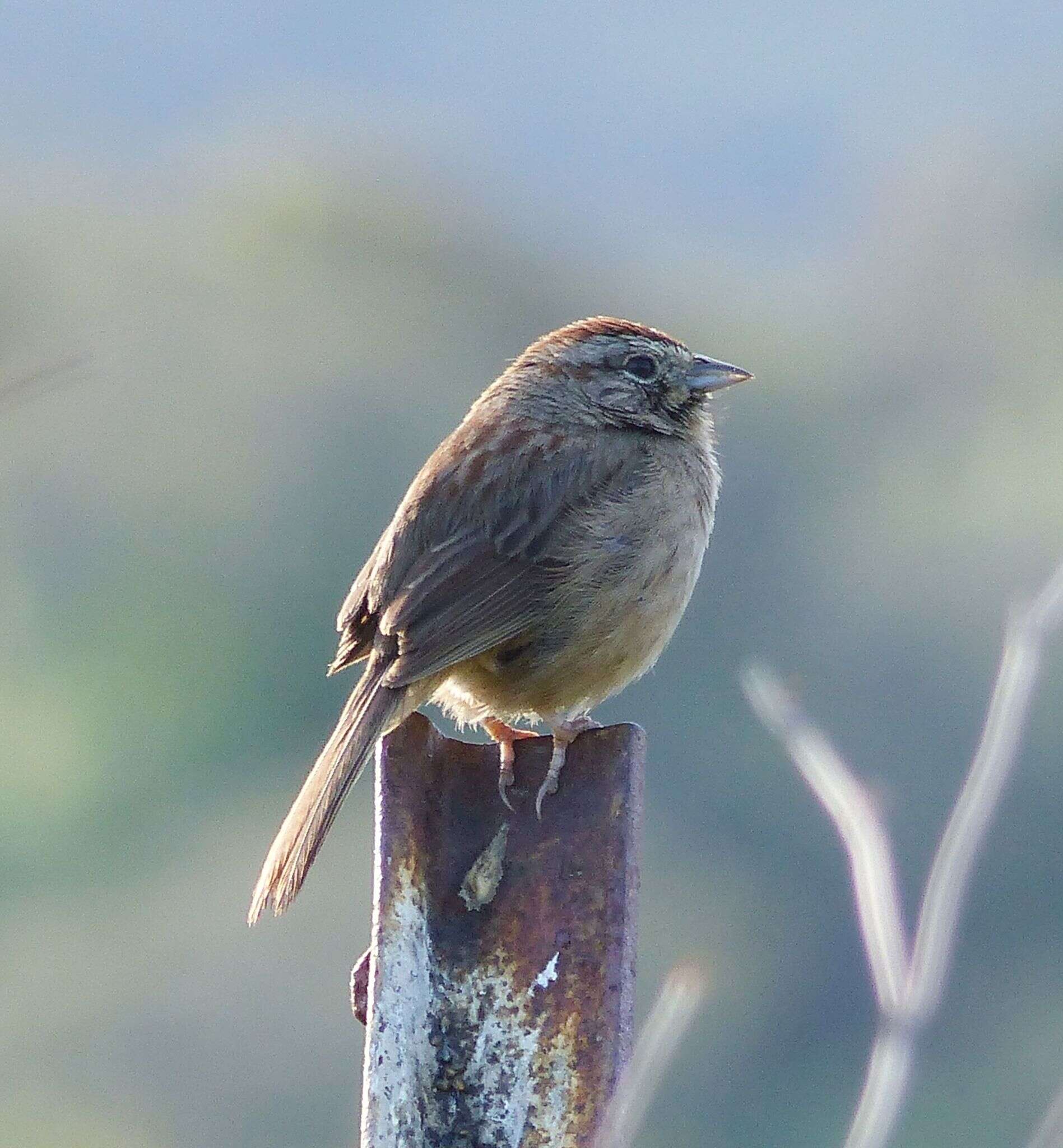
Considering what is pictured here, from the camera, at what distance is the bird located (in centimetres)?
458

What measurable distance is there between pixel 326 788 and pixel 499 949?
1028mm

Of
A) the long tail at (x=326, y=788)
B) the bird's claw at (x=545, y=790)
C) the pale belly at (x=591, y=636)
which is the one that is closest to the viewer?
the bird's claw at (x=545, y=790)

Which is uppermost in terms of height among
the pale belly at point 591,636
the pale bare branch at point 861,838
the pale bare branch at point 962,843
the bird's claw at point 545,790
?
the pale bare branch at point 962,843

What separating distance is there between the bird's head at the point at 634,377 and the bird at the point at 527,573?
8 cm

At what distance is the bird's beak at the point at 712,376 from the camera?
545 centimetres

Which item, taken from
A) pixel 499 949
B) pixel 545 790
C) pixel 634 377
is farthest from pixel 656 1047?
pixel 634 377

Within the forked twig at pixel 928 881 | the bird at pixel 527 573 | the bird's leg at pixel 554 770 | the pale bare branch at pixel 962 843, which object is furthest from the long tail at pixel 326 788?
the pale bare branch at pixel 962 843

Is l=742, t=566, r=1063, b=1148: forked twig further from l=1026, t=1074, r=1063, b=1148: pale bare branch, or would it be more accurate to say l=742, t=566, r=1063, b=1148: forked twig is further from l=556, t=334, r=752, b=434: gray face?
l=556, t=334, r=752, b=434: gray face

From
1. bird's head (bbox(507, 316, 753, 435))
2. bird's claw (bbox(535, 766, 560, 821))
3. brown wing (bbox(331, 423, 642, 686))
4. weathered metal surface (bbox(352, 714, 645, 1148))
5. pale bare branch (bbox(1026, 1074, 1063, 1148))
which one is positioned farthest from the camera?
bird's head (bbox(507, 316, 753, 435))

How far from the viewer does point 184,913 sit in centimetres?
2139

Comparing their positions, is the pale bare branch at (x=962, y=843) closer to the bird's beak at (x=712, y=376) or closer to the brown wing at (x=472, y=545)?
the brown wing at (x=472, y=545)

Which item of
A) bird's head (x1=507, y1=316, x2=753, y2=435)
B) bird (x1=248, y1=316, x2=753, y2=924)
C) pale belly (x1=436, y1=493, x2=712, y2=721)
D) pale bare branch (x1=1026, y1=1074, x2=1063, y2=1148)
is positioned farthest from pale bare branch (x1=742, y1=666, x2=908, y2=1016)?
bird's head (x1=507, y1=316, x2=753, y2=435)

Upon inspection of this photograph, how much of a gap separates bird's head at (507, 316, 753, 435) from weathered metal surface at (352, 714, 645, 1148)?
2117mm

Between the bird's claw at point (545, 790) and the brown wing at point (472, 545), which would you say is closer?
the bird's claw at point (545, 790)
